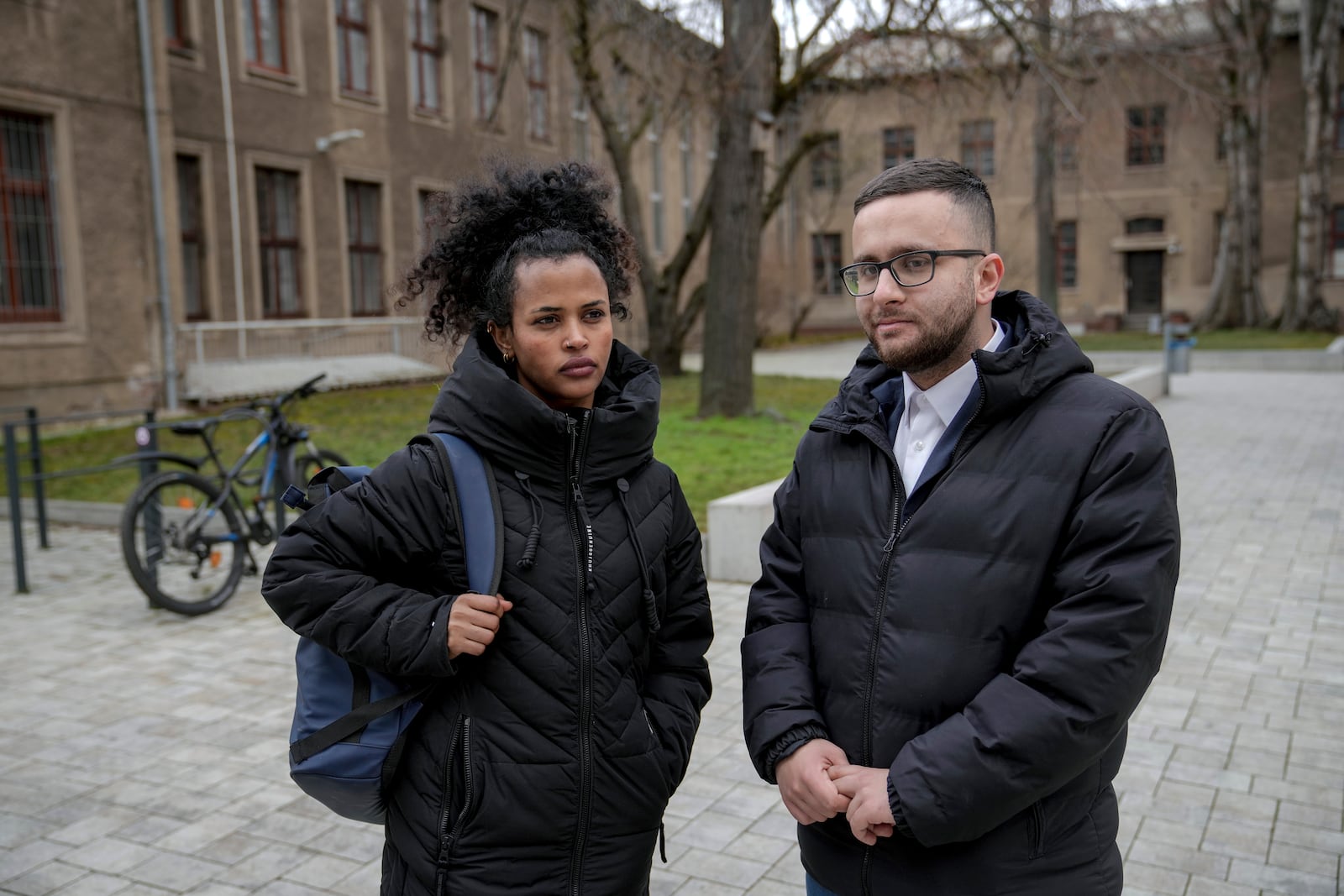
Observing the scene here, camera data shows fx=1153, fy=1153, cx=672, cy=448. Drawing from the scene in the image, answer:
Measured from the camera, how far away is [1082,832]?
76.4 inches

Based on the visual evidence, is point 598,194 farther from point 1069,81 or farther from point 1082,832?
point 1069,81

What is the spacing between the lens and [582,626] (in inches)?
84.0

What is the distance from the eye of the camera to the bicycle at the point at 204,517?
654 centimetres

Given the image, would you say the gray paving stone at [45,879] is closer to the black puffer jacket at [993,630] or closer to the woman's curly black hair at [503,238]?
the woman's curly black hair at [503,238]

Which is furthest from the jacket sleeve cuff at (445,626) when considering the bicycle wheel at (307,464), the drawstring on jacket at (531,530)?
the bicycle wheel at (307,464)

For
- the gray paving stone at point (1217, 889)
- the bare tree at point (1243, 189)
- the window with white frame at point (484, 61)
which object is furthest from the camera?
the bare tree at point (1243, 189)

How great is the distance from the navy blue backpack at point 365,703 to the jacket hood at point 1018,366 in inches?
26.6

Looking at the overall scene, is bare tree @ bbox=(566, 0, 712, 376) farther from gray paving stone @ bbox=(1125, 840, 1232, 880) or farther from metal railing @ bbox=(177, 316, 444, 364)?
gray paving stone @ bbox=(1125, 840, 1232, 880)

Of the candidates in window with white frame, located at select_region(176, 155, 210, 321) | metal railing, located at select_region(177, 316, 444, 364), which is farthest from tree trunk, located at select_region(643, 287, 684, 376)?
window with white frame, located at select_region(176, 155, 210, 321)

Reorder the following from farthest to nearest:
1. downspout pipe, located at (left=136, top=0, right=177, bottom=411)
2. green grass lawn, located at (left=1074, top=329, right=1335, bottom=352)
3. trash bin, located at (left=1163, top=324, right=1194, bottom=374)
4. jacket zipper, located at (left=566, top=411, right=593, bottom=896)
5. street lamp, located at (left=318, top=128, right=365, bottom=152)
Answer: green grass lawn, located at (left=1074, top=329, right=1335, bottom=352), street lamp, located at (left=318, top=128, right=365, bottom=152), trash bin, located at (left=1163, top=324, right=1194, bottom=374), downspout pipe, located at (left=136, top=0, right=177, bottom=411), jacket zipper, located at (left=566, top=411, right=593, bottom=896)

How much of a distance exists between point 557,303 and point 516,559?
49cm

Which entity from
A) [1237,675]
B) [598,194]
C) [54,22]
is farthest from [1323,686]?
[54,22]

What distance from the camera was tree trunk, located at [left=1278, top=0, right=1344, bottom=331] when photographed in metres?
31.0

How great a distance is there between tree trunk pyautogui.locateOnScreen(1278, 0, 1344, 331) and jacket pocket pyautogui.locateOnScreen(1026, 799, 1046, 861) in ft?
114
